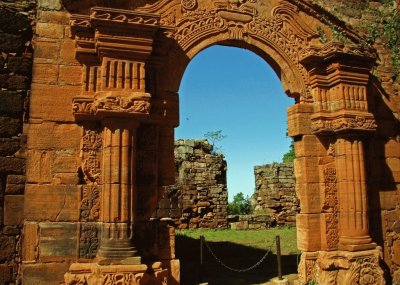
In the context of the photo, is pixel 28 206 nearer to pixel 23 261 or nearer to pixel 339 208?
pixel 23 261

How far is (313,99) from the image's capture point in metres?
6.68

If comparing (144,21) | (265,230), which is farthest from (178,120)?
(265,230)

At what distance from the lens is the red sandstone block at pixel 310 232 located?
6242mm

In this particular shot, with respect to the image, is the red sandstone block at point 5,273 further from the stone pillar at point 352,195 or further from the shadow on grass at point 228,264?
the stone pillar at point 352,195

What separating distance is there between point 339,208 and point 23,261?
488 centimetres

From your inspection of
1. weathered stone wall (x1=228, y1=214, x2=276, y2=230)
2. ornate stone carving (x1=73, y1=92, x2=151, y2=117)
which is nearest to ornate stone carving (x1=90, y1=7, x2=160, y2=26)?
ornate stone carving (x1=73, y1=92, x2=151, y2=117)

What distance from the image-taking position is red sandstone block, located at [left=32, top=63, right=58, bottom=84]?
5168 millimetres

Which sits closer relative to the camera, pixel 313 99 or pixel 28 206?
pixel 28 206

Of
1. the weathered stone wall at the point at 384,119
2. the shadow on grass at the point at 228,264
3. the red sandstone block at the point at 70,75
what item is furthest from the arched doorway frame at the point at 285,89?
the shadow on grass at the point at 228,264

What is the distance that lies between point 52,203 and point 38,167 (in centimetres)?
51

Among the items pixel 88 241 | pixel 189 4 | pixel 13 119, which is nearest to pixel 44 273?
pixel 88 241

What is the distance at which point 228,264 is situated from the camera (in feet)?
31.2

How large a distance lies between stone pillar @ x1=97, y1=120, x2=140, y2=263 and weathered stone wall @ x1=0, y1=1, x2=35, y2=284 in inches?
44.3

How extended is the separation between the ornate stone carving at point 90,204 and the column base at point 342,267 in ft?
11.3
